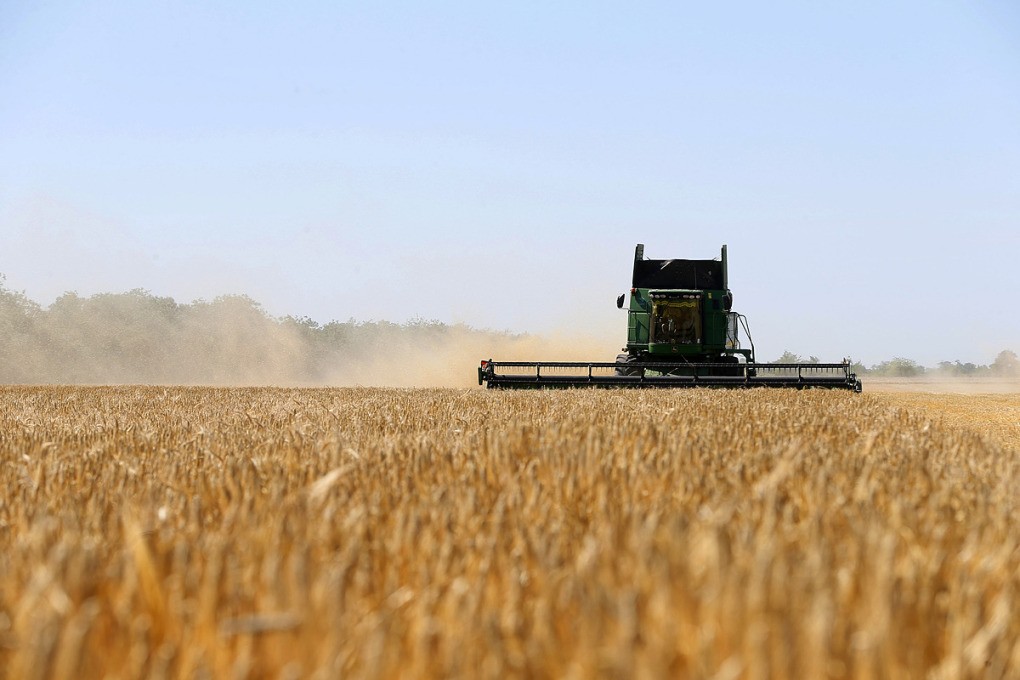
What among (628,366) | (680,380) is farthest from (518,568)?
(628,366)

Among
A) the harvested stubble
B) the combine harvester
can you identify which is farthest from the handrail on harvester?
the harvested stubble

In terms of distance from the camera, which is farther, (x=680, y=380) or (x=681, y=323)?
(x=681, y=323)

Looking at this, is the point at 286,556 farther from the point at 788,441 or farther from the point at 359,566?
the point at 788,441

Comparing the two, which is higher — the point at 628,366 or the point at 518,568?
the point at 628,366

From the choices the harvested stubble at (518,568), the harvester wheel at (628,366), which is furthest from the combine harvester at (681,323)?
the harvested stubble at (518,568)

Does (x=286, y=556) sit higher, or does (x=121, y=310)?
(x=121, y=310)

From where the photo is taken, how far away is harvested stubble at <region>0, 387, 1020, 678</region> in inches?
65.8

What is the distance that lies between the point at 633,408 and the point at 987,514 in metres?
6.44

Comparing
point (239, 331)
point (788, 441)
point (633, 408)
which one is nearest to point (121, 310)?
point (239, 331)

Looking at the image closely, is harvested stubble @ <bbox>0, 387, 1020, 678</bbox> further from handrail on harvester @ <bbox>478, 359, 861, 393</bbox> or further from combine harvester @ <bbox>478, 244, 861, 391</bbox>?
combine harvester @ <bbox>478, 244, 861, 391</bbox>

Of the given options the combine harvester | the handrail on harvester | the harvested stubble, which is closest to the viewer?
the harvested stubble

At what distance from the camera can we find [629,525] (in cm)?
285

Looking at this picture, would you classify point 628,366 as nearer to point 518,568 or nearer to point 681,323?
point 681,323

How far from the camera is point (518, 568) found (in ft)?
8.09
